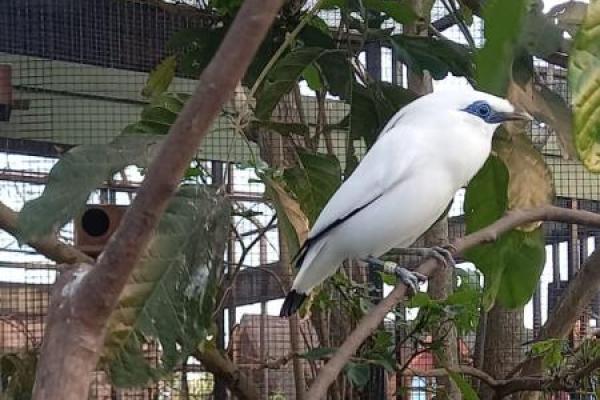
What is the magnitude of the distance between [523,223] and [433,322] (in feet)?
1.50

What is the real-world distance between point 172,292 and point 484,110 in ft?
1.44

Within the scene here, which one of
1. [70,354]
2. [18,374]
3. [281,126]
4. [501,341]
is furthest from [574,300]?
[70,354]

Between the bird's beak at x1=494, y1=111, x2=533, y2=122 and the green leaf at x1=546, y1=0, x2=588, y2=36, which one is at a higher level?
the green leaf at x1=546, y1=0, x2=588, y2=36

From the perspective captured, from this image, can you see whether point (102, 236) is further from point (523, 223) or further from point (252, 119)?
point (523, 223)

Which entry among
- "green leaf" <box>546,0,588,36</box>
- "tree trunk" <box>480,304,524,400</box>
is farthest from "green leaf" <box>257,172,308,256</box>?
"tree trunk" <box>480,304,524,400</box>

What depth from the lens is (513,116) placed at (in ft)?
3.32

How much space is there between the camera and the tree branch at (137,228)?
0.33 meters

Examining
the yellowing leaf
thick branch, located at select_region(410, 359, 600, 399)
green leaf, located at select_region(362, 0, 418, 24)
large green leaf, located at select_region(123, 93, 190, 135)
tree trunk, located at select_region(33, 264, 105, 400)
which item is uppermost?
green leaf, located at select_region(362, 0, 418, 24)

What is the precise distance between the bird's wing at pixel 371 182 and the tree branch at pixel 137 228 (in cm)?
63

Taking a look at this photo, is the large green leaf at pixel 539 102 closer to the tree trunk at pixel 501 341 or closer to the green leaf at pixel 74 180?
the green leaf at pixel 74 180

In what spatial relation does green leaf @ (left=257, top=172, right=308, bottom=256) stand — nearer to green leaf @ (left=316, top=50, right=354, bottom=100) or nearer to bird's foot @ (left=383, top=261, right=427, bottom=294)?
bird's foot @ (left=383, top=261, right=427, bottom=294)

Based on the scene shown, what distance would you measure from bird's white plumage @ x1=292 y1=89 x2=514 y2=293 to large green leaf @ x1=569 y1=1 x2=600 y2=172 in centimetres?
56

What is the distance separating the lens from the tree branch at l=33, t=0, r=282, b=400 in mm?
331

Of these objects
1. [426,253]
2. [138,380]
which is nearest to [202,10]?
[426,253]
